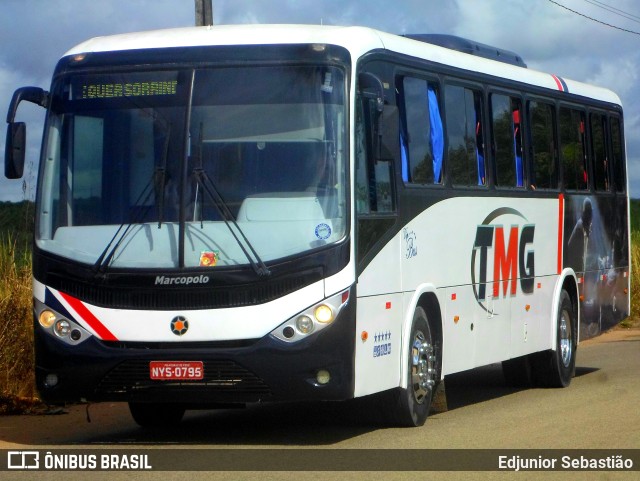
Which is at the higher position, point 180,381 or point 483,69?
point 483,69

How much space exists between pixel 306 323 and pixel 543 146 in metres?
6.18

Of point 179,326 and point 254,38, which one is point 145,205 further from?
point 254,38

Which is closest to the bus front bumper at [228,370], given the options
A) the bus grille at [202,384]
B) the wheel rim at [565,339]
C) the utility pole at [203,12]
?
the bus grille at [202,384]

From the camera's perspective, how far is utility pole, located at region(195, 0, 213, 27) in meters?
20.1

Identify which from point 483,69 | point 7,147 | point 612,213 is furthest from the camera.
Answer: point 612,213

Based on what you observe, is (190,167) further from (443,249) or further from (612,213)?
(612,213)

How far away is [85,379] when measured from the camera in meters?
11.0

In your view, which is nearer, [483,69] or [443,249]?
[443,249]

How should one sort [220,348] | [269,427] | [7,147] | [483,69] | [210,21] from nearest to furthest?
1. [220,348]
2. [7,147]
3. [269,427]
4. [483,69]
5. [210,21]

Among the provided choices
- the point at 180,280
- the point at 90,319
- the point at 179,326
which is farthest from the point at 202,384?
the point at 90,319

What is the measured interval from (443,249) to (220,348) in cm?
299

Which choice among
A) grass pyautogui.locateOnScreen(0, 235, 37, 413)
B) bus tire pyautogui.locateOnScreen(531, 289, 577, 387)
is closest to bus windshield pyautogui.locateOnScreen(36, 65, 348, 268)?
grass pyautogui.locateOnScreen(0, 235, 37, 413)

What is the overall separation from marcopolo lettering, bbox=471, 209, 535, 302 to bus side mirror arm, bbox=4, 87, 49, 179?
14.5 ft

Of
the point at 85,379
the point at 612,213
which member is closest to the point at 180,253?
the point at 85,379
